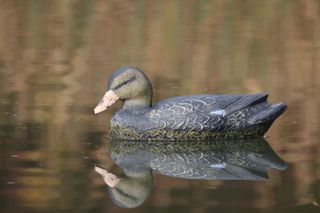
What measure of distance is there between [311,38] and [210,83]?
15.0 ft

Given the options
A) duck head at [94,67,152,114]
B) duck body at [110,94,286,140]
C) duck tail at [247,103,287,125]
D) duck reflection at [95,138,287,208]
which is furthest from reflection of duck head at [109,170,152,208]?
duck tail at [247,103,287,125]

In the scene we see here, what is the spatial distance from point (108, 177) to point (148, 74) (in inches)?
216

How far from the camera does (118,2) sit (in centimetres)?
2280

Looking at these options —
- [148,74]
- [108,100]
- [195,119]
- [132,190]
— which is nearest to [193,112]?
[195,119]

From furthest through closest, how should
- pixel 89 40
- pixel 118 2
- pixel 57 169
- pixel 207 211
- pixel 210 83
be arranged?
pixel 118 2 < pixel 89 40 < pixel 210 83 < pixel 57 169 < pixel 207 211

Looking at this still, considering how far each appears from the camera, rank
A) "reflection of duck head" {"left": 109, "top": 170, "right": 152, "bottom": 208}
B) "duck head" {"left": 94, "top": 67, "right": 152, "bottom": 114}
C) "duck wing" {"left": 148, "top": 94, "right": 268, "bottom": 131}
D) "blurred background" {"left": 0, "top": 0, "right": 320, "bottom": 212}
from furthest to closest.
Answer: "duck head" {"left": 94, "top": 67, "right": 152, "bottom": 114}
"duck wing" {"left": 148, "top": 94, "right": 268, "bottom": 131}
"blurred background" {"left": 0, "top": 0, "right": 320, "bottom": 212}
"reflection of duck head" {"left": 109, "top": 170, "right": 152, "bottom": 208}

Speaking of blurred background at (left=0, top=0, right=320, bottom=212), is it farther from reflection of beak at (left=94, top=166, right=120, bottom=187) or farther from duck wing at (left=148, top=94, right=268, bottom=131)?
duck wing at (left=148, top=94, right=268, bottom=131)

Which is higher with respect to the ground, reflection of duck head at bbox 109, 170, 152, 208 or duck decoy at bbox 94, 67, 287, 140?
duck decoy at bbox 94, 67, 287, 140

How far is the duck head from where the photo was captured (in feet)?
37.6

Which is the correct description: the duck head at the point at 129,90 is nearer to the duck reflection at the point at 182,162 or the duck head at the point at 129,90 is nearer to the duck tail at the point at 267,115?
the duck reflection at the point at 182,162

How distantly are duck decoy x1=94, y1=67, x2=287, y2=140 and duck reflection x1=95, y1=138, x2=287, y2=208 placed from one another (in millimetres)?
98

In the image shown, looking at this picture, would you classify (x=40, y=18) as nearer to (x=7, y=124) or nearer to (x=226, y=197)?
(x=7, y=124)

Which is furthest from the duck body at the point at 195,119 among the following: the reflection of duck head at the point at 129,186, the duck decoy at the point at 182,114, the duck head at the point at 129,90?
the reflection of duck head at the point at 129,186

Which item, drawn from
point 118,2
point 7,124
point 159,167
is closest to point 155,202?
point 159,167
